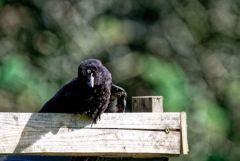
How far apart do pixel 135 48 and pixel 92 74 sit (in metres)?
2.80

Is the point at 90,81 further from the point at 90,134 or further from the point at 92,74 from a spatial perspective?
the point at 90,134

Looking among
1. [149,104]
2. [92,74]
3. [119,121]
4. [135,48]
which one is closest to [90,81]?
[92,74]

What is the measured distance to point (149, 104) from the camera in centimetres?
341

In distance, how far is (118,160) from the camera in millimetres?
3527

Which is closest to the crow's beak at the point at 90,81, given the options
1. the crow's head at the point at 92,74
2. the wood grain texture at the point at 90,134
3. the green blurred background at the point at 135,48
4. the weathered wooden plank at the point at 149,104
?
the crow's head at the point at 92,74

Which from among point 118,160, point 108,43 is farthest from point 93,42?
point 118,160

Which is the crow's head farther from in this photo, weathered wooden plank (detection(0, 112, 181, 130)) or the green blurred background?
the green blurred background

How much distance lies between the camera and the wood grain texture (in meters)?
3.01

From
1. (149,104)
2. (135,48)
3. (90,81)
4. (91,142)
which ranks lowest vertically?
(91,142)

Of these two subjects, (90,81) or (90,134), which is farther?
(90,81)

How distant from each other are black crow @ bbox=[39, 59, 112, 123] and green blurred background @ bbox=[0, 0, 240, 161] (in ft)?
7.29

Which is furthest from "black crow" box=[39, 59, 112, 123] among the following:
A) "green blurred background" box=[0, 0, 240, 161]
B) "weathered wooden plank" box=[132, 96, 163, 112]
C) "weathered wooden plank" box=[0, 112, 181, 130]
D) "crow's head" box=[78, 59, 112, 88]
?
"green blurred background" box=[0, 0, 240, 161]

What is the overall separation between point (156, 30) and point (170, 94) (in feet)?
3.54

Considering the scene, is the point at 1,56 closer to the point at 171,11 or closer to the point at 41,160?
the point at 171,11
